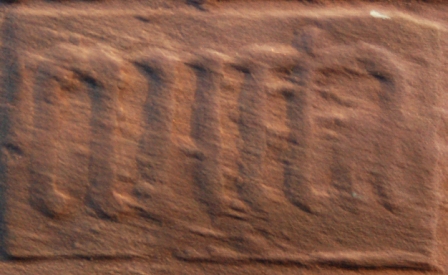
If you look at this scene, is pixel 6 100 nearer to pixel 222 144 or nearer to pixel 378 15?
pixel 222 144

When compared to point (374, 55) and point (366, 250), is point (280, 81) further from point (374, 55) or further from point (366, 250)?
point (366, 250)

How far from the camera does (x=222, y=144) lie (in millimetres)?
770

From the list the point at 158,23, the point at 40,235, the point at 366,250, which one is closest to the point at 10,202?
the point at 40,235

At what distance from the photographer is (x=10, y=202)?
2.53ft

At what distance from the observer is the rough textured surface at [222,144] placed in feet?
2.52

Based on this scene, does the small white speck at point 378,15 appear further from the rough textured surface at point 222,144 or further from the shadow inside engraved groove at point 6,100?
the shadow inside engraved groove at point 6,100

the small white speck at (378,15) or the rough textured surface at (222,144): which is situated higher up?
the small white speck at (378,15)

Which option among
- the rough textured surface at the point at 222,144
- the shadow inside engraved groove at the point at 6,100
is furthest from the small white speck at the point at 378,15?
the shadow inside engraved groove at the point at 6,100

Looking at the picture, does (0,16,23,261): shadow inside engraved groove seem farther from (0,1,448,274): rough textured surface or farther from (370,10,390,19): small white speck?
(370,10,390,19): small white speck

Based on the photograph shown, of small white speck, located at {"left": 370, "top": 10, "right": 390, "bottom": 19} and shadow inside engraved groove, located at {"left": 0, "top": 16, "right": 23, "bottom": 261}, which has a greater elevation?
small white speck, located at {"left": 370, "top": 10, "right": 390, "bottom": 19}

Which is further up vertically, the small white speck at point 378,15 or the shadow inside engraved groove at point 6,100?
the small white speck at point 378,15

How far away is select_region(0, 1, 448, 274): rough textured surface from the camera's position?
30.2 inches

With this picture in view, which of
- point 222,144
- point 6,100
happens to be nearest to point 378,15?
point 222,144

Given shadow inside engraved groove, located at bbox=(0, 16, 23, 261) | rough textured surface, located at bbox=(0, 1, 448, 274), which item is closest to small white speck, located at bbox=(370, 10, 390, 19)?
rough textured surface, located at bbox=(0, 1, 448, 274)
